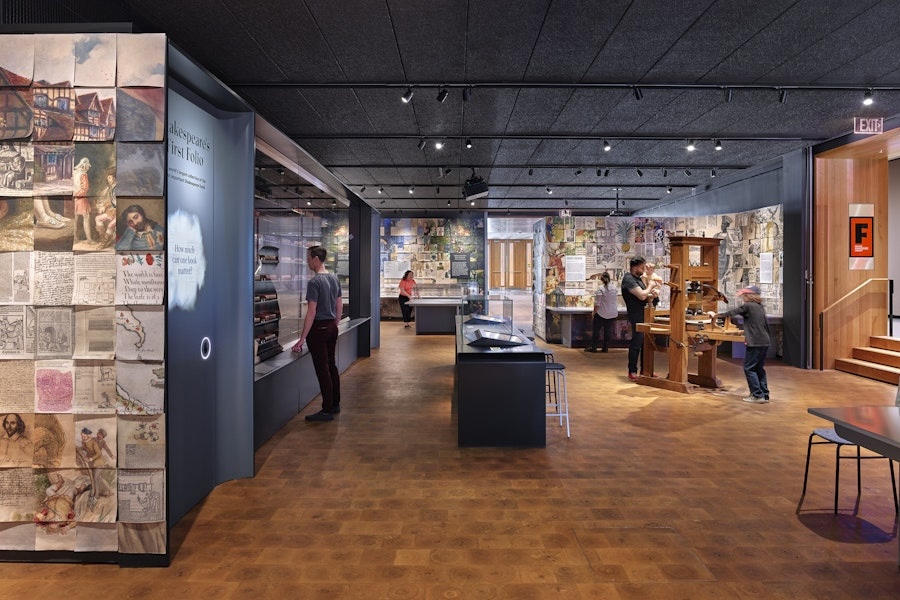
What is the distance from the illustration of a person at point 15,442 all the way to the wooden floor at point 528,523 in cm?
57

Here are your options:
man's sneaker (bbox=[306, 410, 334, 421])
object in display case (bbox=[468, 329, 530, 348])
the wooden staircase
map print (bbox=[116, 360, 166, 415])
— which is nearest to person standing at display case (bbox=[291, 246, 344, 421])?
man's sneaker (bbox=[306, 410, 334, 421])

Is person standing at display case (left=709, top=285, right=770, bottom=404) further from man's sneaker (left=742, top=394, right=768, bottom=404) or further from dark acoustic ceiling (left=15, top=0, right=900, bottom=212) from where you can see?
dark acoustic ceiling (left=15, top=0, right=900, bottom=212)

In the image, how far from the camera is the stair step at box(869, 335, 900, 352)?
7812 mm

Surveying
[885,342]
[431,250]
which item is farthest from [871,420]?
[431,250]

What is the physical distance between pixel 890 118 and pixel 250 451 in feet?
29.4

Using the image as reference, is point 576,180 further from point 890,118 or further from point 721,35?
point 721,35

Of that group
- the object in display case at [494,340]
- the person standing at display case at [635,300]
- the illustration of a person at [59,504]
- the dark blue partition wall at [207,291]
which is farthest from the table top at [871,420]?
the person standing at display case at [635,300]

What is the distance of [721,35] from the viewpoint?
4.66m

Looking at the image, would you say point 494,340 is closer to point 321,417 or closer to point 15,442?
point 321,417

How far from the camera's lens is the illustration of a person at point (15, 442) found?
2.63 m

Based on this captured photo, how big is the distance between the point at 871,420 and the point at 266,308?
4673mm

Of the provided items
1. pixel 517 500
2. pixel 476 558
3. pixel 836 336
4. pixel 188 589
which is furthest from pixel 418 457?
pixel 836 336

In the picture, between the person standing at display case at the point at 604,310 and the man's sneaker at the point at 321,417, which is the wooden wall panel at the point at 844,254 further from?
the man's sneaker at the point at 321,417

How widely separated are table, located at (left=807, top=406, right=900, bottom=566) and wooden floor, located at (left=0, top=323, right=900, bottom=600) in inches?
27.7
